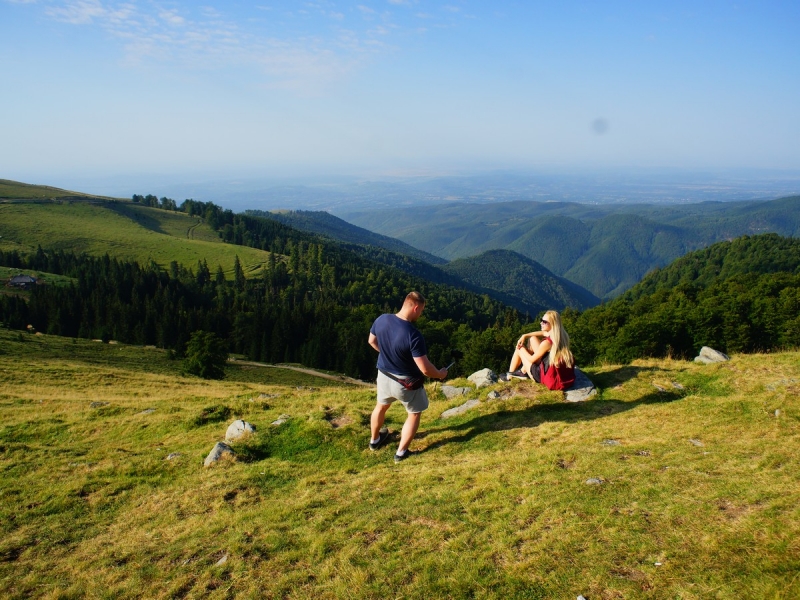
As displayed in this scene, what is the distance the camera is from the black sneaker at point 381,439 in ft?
37.2

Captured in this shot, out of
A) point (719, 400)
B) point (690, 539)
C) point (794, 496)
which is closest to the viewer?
point (690, 539)

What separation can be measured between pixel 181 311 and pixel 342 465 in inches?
3698

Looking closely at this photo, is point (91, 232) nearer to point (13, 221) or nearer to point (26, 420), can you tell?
point (13, 221)

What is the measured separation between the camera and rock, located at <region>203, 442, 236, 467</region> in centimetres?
1139

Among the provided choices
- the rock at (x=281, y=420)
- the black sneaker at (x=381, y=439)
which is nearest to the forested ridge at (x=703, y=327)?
the black sneaker at (x=381, y=439)

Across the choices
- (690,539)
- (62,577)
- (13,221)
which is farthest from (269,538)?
(13,221)

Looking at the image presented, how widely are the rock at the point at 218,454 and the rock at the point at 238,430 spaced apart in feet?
3.38

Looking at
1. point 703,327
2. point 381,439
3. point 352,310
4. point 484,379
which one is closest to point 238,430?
point 381,439

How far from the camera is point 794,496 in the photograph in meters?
6.70

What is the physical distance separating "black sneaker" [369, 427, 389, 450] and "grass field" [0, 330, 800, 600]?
278mm

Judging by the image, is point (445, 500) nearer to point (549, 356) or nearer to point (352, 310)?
point (549, 356)

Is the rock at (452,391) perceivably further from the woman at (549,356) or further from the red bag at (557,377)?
the red bag at (557,377)

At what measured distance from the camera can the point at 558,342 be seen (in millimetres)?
12523

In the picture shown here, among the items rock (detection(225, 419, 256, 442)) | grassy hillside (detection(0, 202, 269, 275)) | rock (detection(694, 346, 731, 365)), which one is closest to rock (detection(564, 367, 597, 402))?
rock (detection(694, 346, 731, 365))
